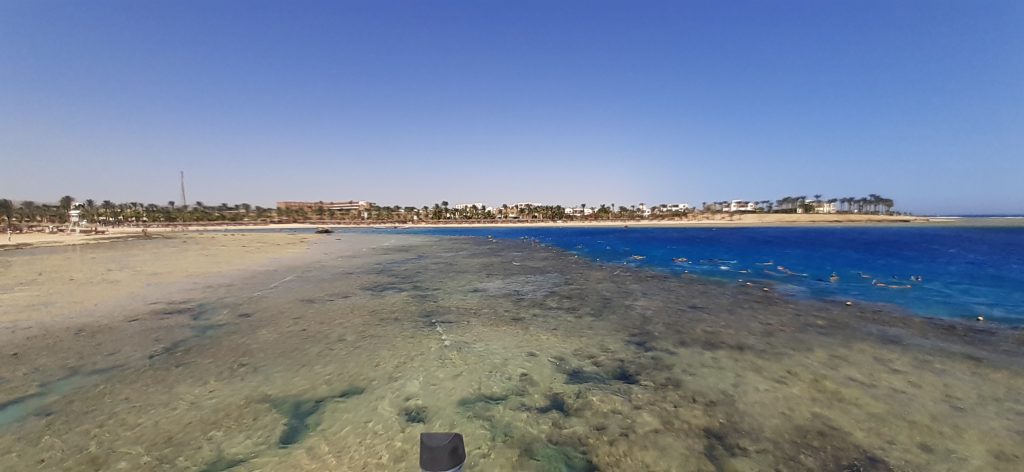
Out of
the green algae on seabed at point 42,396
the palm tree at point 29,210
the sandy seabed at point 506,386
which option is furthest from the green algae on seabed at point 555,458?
the palm tree at point 29,210

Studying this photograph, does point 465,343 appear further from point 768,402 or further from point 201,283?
point 201,283

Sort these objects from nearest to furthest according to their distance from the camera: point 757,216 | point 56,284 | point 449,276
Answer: point 56,284
point 449,276
point 757,216

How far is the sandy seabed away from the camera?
5707mm

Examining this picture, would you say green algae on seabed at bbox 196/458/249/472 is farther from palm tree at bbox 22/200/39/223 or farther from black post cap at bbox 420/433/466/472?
palm tree at bbox 22/200/39/223

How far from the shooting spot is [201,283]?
67.7ft

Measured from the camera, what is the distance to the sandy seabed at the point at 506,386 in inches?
225

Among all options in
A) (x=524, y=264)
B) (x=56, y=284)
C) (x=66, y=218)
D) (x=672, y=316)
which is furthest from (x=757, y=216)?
(x=66, y=218)

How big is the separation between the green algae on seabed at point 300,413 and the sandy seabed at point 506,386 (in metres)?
0.04

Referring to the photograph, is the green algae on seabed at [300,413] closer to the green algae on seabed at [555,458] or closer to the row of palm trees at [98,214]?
the green algae on seabed at [555,458]

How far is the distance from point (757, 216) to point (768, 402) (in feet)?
742

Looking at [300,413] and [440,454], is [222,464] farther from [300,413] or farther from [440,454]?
[440,454]

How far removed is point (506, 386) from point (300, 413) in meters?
3.94

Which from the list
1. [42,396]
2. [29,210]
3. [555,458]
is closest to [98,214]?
[29,210]

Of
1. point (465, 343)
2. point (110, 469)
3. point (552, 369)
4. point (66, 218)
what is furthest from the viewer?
point (66, 218)
